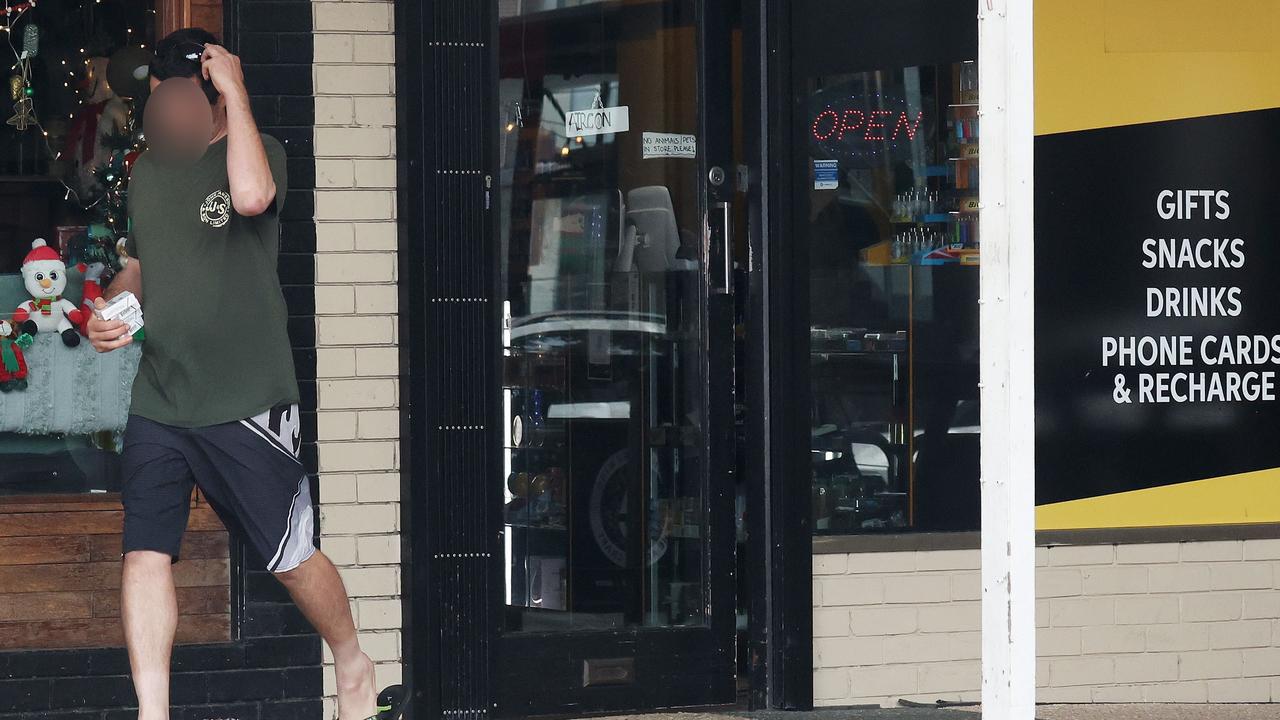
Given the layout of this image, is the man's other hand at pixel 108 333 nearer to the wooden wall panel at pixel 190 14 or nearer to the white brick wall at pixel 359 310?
the white brick wall at pixel 359 310

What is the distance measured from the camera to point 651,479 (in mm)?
5668

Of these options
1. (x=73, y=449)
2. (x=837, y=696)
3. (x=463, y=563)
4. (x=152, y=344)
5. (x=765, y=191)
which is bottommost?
(x=837, y=696)

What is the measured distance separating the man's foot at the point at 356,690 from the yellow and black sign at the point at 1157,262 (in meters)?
2.47

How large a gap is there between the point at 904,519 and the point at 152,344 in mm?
2656

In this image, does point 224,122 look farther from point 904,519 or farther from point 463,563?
point 904,519

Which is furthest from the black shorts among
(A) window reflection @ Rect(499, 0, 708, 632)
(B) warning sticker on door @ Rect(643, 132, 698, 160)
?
(B) warning sticker on door @ Rect(643, 132, 698, 160)

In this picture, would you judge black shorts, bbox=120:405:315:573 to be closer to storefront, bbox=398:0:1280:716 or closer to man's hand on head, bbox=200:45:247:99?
man's hand on head, bbox=200:45:247:99

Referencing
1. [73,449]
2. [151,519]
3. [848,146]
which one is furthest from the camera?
[848,146]

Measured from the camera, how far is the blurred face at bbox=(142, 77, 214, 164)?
4.38 m

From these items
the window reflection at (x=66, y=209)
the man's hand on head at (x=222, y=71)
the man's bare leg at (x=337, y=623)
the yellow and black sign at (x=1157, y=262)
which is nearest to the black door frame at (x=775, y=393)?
the yellow and black sign at (x=1157, y=262)

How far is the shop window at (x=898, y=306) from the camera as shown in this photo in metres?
5.70

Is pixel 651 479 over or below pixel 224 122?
below

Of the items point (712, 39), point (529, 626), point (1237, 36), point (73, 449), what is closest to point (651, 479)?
point (529, 626)

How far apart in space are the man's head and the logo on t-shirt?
0.28m
